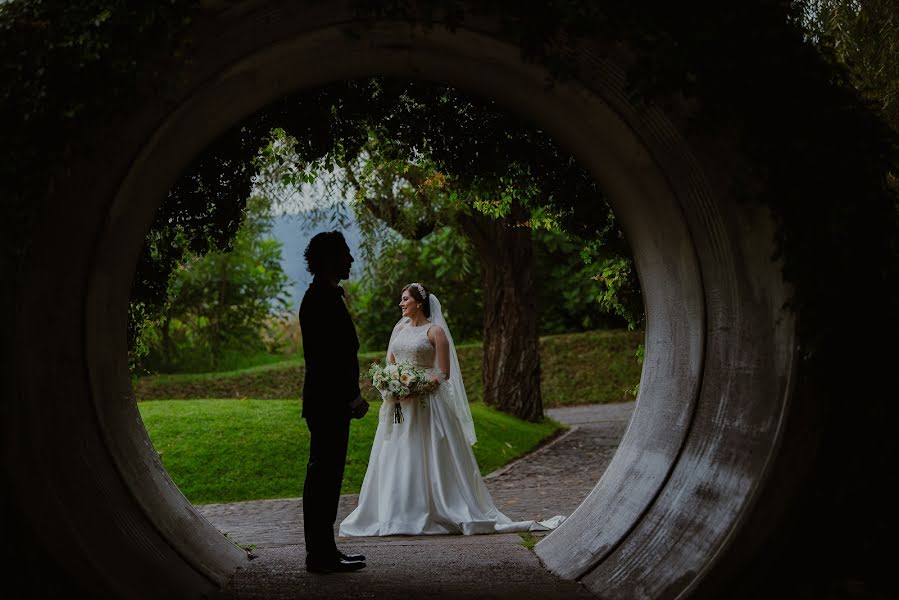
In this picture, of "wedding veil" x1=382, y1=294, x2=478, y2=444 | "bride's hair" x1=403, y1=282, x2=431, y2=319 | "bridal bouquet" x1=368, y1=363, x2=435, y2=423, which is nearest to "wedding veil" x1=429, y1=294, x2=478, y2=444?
"wedding veil" x1=382, y1=294, x2=478, y2=444

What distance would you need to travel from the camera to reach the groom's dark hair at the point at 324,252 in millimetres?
6758

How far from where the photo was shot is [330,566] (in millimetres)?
6789

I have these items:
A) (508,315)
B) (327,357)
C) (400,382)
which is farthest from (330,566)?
(508,315)

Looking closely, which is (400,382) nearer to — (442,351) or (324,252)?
(442,351)

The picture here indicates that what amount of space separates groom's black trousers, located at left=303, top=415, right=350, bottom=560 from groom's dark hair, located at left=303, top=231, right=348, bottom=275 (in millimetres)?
1043

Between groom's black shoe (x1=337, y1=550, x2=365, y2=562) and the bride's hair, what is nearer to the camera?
groom's black shoe (x1=337, y1=550, x2=365, y2=562)

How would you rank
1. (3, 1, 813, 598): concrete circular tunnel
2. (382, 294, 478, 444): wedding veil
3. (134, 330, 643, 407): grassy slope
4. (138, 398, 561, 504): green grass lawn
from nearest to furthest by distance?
(3, 1, 813, 598): concrete circular tunnel < (382, 294, 478, 444): wedding veil < (138, 398, 561, 504): green grass lawn < (134, 330, 643, 407): grassy slope

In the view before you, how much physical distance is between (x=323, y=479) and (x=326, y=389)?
25.1 inches

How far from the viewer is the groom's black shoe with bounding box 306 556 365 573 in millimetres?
6773

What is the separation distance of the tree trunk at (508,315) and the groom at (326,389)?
36.5ft

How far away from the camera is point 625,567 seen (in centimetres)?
584

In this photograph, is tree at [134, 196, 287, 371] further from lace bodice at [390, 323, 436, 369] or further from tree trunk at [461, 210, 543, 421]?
lace bodice at [390, 323, 436, 369]

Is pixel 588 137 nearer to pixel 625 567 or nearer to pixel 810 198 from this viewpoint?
pixel 810 198

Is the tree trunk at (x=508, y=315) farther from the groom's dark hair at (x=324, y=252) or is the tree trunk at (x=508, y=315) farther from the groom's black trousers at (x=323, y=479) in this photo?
the groom's black trousers at (x=323, y=479)
